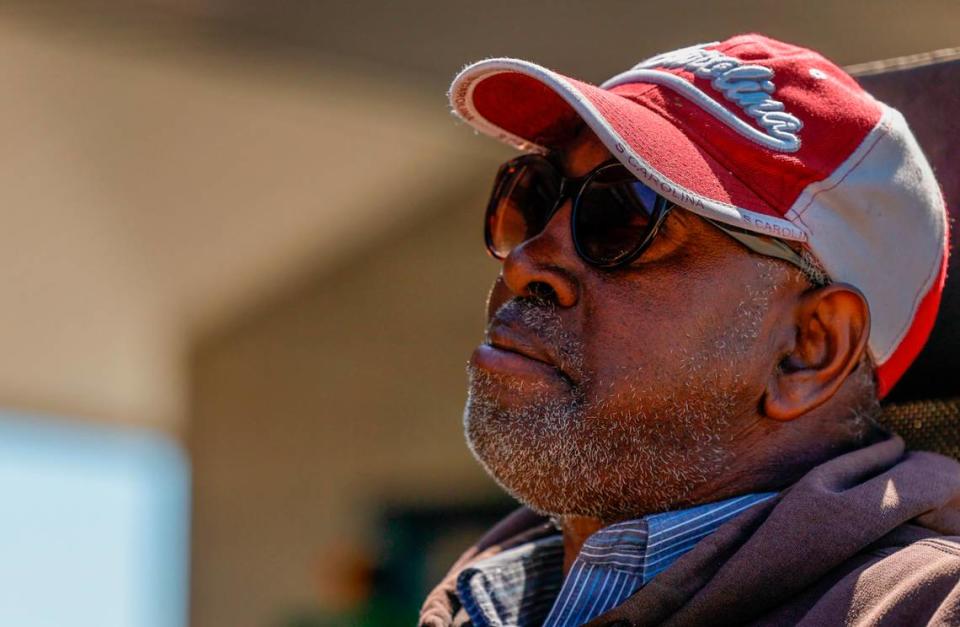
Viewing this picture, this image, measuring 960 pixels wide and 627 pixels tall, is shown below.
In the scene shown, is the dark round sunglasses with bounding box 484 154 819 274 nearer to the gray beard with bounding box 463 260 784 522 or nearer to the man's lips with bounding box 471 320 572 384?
the gray beard with bounding box 463 260 784 522

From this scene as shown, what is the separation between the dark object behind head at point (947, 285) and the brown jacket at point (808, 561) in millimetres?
543

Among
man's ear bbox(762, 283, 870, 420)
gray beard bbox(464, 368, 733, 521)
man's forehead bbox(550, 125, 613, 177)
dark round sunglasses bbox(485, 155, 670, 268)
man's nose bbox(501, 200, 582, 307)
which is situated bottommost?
gray beard bbox(464, 368, 733, 521)

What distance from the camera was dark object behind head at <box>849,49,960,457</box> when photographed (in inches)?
89.2

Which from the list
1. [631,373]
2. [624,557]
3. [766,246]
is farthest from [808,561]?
[766,246]

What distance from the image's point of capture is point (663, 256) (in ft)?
6.63

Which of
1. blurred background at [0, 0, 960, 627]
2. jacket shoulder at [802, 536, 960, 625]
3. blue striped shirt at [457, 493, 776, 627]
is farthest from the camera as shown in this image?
blurred background at [0, 0, 960, 627]

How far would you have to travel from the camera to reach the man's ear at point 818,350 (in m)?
2.05

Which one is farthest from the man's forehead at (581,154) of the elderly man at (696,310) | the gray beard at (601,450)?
the gray beard at (601,450)

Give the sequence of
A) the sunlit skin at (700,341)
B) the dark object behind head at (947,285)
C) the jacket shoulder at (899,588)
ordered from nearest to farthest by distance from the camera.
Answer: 1. the jacket shoulder at (899,588)
2. the sunlit skin at (700,341)
3. the dark object behind head at (947,285)

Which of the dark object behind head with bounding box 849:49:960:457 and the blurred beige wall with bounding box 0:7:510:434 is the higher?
the blurred beige wall with bounding box 0:7:510:434

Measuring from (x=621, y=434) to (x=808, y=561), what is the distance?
402 mm

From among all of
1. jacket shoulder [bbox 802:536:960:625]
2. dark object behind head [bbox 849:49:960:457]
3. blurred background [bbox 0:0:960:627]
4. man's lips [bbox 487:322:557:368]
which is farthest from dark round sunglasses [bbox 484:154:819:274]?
blurred background [bbox 0:0:960:627]

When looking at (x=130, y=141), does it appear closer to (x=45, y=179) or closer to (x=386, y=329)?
(x=45, y=179)

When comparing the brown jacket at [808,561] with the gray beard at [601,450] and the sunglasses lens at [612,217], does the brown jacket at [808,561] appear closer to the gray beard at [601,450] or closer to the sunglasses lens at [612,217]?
the gray beard at [601,450]
